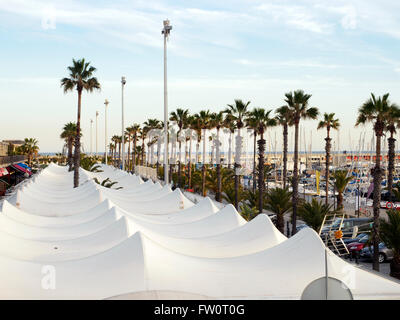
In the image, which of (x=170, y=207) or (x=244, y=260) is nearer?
(x=244, y=260)

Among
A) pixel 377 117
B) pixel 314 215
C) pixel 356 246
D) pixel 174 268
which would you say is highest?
pixel 377 117

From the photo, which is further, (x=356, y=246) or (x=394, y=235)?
(x=356, y=246)

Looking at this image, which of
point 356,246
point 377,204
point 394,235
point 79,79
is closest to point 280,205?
point 356,246

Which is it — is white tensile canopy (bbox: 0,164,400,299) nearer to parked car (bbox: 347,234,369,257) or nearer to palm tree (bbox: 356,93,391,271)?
palm tree (bbox: 356,93,391,271)

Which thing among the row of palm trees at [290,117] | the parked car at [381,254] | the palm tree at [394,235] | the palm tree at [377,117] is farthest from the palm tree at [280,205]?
the palm tree at [394,235]

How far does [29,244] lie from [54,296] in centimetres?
468

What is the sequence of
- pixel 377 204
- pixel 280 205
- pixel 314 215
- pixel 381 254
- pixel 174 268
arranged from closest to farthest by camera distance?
pixel 174 268, pixel 377 204, pixel 381 254, pixel 314 215, pixel 280 205

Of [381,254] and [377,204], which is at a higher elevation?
[377,204]

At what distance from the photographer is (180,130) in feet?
209

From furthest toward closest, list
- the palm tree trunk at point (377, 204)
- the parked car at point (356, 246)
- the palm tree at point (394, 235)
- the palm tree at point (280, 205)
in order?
the palm tree at point (280, 205), the parked car at point (356, 246), the palm tree trunk at point (377, 204), the palm tree at point (394, 235)

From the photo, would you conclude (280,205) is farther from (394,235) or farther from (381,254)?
(394,235)

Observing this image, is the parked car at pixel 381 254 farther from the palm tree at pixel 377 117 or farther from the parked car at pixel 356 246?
the palm tree at pixel 377 117
